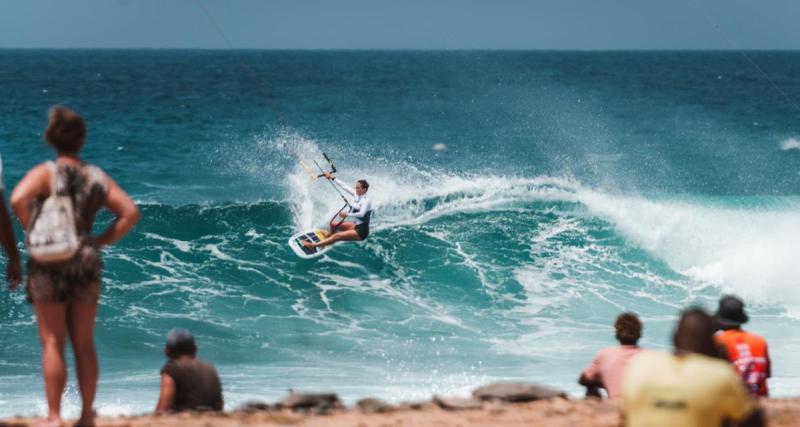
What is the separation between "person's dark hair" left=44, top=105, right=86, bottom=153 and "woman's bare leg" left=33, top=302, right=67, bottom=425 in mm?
717

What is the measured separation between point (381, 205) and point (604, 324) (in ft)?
25.9

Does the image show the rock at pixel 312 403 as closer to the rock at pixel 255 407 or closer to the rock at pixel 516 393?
the rock at pixel 255 407

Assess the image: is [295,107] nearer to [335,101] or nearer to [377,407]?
[335,101]

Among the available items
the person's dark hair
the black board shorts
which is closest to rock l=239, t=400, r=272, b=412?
the person's dark hair

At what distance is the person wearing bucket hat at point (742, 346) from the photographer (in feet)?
20.8

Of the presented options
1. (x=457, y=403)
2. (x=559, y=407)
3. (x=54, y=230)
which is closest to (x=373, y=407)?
(x=457, y=403)

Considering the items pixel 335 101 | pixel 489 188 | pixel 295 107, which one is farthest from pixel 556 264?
pixel 335 101

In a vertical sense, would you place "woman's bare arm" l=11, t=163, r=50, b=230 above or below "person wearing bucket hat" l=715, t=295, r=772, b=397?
above

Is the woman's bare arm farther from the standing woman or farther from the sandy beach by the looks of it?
the sandy beach

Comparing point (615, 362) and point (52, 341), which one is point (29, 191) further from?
point (615, 362)

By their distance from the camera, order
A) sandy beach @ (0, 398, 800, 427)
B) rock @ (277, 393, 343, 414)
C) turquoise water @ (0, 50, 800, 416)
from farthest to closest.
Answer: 1. turquoise water @ (0, 50, 800, 416)
2. rock @ (277, 393, 343, 414)
3. sandy beach @ (0, 398, 800, 427)

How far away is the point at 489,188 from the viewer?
23.8m

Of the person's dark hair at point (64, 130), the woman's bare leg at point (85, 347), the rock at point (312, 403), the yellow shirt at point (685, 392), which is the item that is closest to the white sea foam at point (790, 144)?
the rock at point (312, 403)

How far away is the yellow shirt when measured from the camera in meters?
3.81
